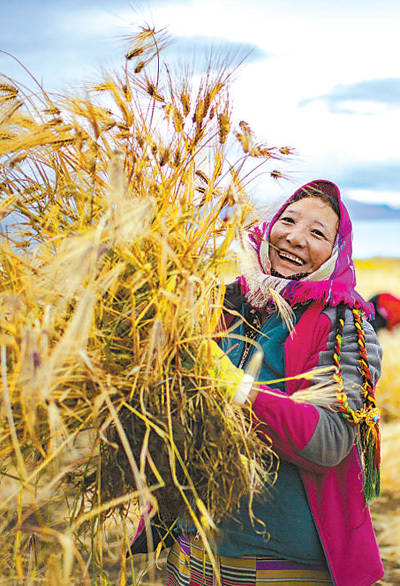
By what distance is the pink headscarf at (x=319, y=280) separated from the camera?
52.4 inches

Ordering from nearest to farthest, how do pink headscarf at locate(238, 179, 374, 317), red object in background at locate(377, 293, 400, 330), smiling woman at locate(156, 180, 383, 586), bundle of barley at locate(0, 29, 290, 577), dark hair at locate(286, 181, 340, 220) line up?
bundle of barley at locate(0, 29, 290, 577)
smiling woman at locate(156, 180, 383, 586)
pink headscarf at locate(238, 179, 374, 317)
dark hair at locate(286, 181, 340, 220)
red object in background at locate(377, 293, 400, 330)

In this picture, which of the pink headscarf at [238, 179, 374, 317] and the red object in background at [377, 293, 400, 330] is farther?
the red object in background at [377, 293, 400, 330]

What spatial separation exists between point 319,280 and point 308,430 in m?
0.41

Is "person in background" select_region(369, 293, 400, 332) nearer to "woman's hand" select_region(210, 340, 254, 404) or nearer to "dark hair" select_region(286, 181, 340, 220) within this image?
"dark hair" select_region(286, 181, 340, 220)

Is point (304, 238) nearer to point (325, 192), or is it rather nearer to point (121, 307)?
point (325, 192)

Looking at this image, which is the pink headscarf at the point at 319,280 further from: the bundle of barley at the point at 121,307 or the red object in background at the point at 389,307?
the red object in background at the point at 389,307

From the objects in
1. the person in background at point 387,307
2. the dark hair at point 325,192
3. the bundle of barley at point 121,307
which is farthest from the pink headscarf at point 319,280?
the person in background at point 387,307

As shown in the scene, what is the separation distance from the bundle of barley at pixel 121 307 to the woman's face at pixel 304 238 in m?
0.29

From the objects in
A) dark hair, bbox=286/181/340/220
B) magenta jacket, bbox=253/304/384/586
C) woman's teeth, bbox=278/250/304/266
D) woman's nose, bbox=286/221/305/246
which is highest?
dark hair, bbox=286/181/340/220

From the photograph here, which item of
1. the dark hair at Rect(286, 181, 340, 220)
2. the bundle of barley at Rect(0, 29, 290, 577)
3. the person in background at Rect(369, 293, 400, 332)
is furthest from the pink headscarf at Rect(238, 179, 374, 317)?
the person in background at Rect(369, 293, 400, 332)

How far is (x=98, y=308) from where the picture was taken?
3.25 ft

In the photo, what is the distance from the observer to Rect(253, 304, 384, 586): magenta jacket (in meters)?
1.19

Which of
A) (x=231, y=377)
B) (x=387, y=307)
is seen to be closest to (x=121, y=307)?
(x=231, y=377)

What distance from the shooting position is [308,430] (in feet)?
3.72
